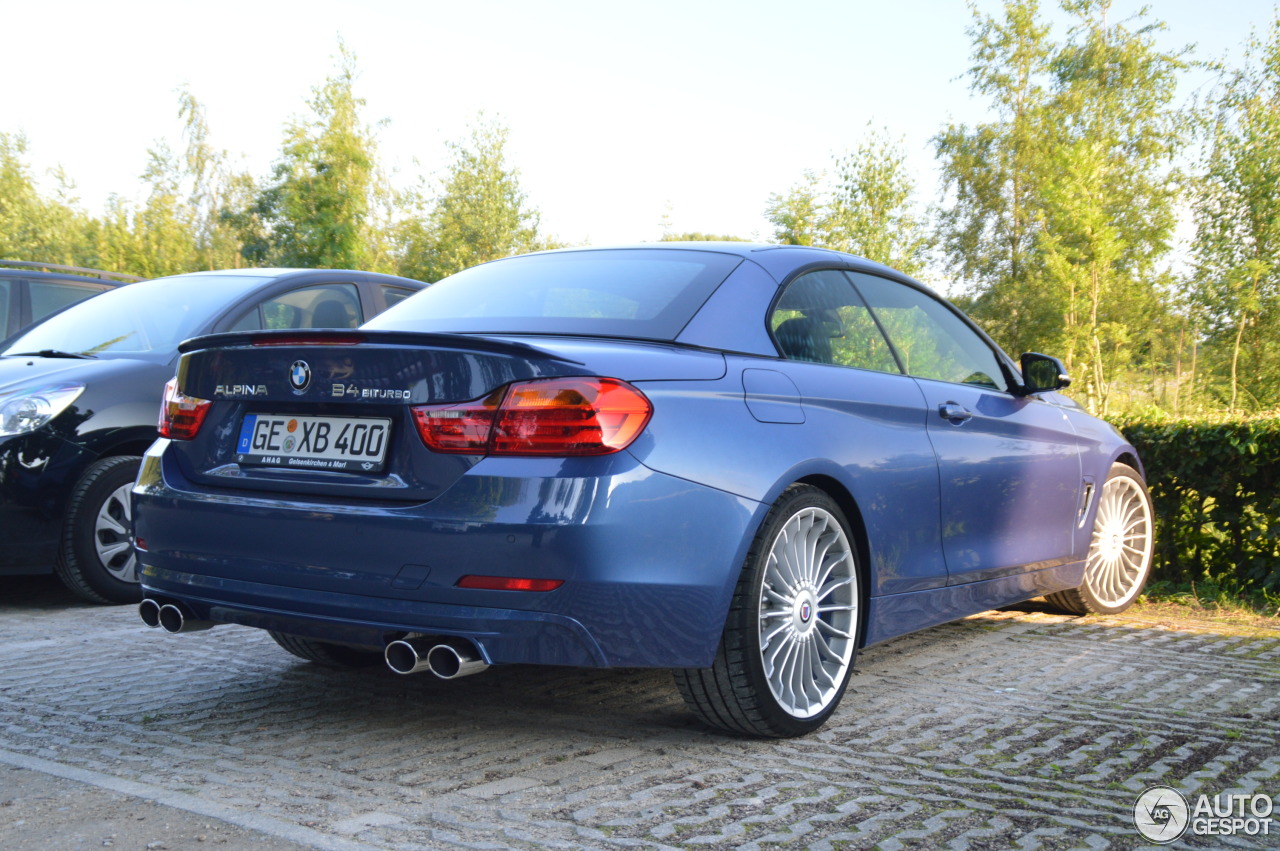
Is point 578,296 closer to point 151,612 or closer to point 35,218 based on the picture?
point 151,612

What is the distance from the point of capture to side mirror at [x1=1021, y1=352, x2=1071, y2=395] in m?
5.13

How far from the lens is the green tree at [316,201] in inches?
1160

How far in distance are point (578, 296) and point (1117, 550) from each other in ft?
11.9

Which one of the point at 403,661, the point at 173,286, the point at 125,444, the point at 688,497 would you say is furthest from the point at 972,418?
the point at 173,286

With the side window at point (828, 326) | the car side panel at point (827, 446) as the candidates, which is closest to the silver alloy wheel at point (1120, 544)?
the car side panel at point (827, 446)

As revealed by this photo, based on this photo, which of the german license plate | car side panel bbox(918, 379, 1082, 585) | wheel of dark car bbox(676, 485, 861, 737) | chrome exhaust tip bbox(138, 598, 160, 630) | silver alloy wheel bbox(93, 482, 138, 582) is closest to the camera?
the german license plate

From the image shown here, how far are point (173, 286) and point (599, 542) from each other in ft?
15.9

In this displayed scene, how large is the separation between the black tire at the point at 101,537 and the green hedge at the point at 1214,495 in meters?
5.71

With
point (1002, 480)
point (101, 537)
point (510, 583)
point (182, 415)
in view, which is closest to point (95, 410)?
point (101, 537)

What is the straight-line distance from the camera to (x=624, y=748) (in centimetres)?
352

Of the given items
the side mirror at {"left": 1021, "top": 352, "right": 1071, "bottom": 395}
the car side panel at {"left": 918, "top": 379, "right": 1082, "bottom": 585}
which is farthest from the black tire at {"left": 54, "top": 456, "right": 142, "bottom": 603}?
the side mirror at {"left": 1021, "top": 352, "right": 1071, "bottom": 395}

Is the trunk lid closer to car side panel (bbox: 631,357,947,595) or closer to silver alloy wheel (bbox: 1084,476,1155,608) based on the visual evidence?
car side panel (bbox: 631,357,947,595)

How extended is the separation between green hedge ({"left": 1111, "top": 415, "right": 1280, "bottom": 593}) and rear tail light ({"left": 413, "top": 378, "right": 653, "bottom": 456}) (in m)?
4.91

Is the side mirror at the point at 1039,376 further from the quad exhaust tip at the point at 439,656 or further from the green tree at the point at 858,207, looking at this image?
the green tree at the point at 858,207
